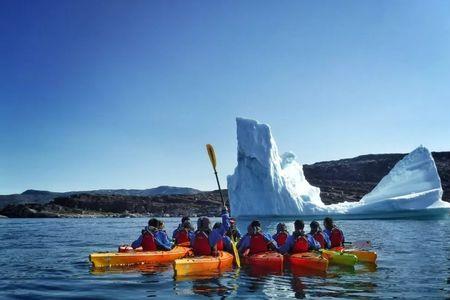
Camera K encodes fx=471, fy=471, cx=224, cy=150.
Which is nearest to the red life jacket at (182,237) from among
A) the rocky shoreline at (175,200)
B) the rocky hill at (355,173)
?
the rocky shoreline at (175,200)

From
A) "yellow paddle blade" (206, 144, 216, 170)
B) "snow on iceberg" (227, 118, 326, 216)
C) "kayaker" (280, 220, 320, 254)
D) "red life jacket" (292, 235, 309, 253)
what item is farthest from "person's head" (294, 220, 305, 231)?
"snow on iceberg" (227, 118, 326, 216)

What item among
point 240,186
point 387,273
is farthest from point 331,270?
point 240,186

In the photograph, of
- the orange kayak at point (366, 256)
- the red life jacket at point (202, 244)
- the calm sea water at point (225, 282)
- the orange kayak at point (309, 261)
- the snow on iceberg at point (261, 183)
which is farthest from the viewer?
the snow on iceberg at point (261, 183)

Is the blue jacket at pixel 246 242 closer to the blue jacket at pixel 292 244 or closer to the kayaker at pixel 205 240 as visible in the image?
the blue jacket at pixel 292 244

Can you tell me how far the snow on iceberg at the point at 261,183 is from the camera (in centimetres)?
3953

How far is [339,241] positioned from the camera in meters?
15.0

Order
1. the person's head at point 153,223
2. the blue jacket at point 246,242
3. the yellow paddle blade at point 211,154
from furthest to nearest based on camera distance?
the yellow paddle blade at point 211,154
the person's head at point 153,223
the blue jacket at point 246,242

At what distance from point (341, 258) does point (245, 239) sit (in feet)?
8.91

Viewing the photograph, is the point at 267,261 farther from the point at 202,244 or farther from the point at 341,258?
the point at 341,258

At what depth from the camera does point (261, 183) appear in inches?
1615

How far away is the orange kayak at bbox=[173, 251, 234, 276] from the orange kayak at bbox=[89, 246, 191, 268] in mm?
2062

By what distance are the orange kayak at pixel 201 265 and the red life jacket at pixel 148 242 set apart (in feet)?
8.19

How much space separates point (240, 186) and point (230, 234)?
28208mm

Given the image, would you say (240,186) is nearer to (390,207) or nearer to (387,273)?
(390,207)
